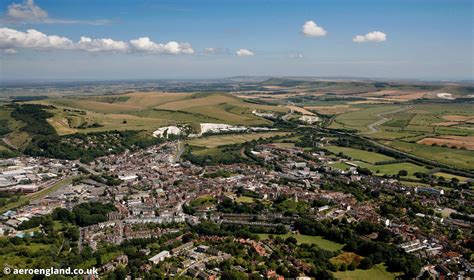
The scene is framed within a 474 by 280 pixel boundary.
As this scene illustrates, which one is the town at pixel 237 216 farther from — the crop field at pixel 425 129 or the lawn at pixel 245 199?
the crop field at pixel 425 129

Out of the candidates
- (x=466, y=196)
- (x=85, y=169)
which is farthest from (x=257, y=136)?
(x=466, y=196)

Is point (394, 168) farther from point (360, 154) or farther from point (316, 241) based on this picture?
point (316, 241)

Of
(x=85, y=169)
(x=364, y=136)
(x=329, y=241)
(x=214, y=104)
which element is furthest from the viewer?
(x=214, y=104)

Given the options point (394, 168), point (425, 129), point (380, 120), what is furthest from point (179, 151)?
point (380, 120)

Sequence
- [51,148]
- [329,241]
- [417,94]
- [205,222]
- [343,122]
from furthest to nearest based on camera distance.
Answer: [417,94] → [343,122] → [51,148] → [205,222] → [329,241]

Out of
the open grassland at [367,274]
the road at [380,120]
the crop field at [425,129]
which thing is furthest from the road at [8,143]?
the road at [380,120]

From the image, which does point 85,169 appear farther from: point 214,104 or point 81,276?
point 214,104
